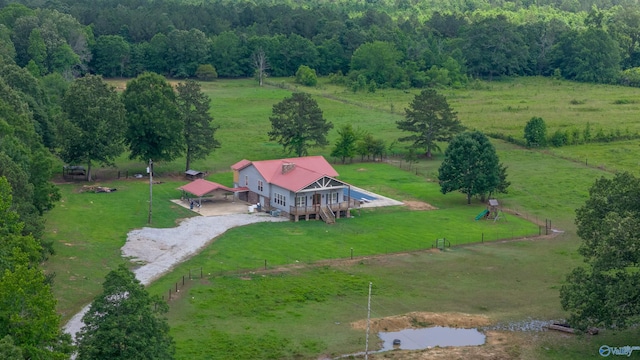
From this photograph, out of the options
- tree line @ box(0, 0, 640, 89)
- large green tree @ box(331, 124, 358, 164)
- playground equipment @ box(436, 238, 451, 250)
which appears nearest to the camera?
playground equipment @ box(436, 238, 451, 250)

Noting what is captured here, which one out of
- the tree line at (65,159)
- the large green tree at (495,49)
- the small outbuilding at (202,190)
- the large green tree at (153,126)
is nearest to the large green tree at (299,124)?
the tree line at (65,159)

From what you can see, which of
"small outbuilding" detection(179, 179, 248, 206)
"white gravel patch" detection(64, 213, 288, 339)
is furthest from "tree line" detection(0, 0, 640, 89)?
"white gravel patch" detection(64, 213, 288, 339)

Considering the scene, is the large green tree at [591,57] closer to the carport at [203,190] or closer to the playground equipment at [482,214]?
the playground equipment at [482,214]

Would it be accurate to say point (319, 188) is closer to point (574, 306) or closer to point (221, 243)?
point (221, 243)

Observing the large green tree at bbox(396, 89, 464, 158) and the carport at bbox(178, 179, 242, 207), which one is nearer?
the carport at bbox(178, 179, 242, 207)

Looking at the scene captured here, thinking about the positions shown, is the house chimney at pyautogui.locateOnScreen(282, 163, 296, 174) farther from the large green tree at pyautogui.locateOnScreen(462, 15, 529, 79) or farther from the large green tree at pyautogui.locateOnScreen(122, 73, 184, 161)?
the large green tree at pyautogui.locateOnScreen(462, 15, 529, 79)

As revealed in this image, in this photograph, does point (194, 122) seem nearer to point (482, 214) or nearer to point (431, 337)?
point (482, 214)
